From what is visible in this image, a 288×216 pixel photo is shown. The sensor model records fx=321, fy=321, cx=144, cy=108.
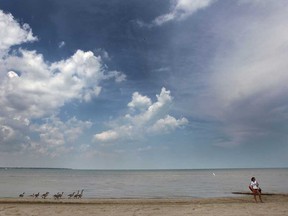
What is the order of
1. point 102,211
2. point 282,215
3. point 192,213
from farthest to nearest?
point 102,211
point 192,213
point 282,215

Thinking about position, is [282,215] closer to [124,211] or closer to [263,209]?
[263,209]

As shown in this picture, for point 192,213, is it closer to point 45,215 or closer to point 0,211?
point 45,215

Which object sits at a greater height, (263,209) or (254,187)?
(254,187)

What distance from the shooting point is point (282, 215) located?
66.8ft

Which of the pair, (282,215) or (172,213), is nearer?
(282,215)

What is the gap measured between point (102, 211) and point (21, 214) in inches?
219

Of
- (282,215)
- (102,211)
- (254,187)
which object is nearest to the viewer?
(282,215)

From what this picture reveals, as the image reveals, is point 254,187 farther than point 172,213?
Yes

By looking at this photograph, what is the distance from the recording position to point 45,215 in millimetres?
21047

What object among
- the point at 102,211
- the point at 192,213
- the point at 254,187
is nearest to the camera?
the point at 192,213

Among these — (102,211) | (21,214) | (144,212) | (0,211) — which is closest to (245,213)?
(144,212)

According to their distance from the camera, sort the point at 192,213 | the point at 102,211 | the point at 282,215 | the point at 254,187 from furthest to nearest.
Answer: the point at 254,187, the point at 102,211, the point at 192,213, the point at 282,215

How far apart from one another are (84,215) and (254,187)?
15.9 meters

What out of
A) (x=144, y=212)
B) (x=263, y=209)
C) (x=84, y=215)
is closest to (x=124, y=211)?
(x=144, y=212)
